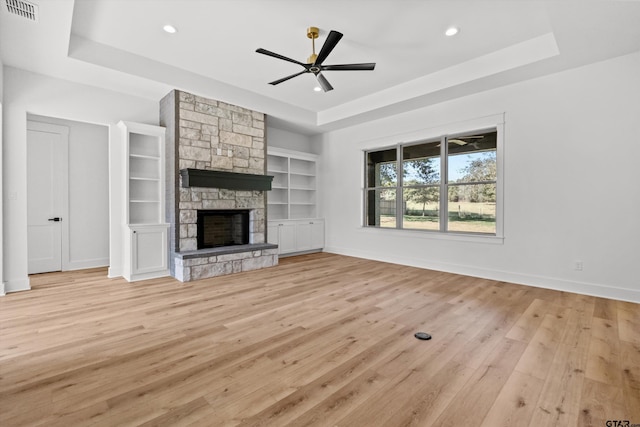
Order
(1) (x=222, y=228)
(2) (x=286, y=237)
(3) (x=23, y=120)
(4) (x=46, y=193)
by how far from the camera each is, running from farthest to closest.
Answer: (2) (x=286, y=237) → (1) (x=222, y=228) → (4) (x=46, y=193) → (3) (x=23, y=120)

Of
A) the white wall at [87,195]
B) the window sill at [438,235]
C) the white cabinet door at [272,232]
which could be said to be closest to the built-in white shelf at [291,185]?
the white cabinet door at [272,232]

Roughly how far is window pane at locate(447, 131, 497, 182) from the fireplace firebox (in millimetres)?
3876

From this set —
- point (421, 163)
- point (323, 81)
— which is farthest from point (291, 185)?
point (323, 81)

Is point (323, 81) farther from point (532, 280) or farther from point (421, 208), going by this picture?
point (532, 280)

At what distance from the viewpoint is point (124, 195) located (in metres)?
4.58

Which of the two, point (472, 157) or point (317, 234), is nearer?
point (472, 157)

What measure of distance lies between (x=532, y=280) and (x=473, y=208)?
134cm

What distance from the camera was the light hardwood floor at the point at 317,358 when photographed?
1.58 metres

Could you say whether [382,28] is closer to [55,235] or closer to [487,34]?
[487,34]

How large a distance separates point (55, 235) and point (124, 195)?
1831mm

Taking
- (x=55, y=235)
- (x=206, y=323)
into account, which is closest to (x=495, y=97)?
(x=206, y=323)

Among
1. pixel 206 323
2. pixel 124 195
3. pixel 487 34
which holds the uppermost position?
pixel 487 34

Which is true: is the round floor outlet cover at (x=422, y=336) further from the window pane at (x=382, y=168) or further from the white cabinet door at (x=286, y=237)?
the white cabinet door at (x=286, y=237)

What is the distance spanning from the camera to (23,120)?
3959mm
